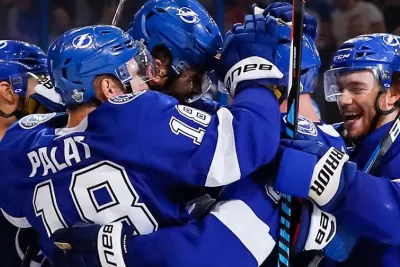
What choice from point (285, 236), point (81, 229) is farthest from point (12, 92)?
point (285, 236)

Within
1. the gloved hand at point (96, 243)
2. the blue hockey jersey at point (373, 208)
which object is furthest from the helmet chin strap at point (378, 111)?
the gloved hand at point (96, 243)

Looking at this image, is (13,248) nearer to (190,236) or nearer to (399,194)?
(190,236)

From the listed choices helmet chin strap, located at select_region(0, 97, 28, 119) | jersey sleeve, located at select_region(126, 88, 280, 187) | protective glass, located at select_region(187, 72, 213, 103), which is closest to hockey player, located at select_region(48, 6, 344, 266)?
jersey sleeve, located at select_region(126, 88, 280, 187)

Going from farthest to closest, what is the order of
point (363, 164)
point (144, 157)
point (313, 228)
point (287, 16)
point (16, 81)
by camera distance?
point (16, 81)
point (363, 164)
point (287, 16)
point (313, 228)
point (144, 157)

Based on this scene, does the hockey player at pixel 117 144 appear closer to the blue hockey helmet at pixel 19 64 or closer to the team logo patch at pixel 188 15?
the team logo patch at pixel 188 15

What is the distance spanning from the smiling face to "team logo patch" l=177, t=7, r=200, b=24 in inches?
17.2

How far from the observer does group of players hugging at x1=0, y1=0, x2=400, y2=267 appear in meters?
1.51

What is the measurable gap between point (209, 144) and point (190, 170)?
66mm

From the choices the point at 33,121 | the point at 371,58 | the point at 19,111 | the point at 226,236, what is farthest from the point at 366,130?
the point at 19,111

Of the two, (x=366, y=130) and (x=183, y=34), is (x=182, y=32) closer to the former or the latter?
(x=183, y=34)

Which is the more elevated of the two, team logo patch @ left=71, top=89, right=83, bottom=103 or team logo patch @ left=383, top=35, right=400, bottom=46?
team logo patch @ left=383, top=35, right=400, bottom=46

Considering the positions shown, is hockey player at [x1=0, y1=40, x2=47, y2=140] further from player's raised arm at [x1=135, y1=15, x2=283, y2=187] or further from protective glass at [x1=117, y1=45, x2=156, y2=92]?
player's raised arm at [x1=135, y1=15, x2=283, y2=187]

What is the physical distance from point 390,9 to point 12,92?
2.70 meters

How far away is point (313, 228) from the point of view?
1604 millimetres
